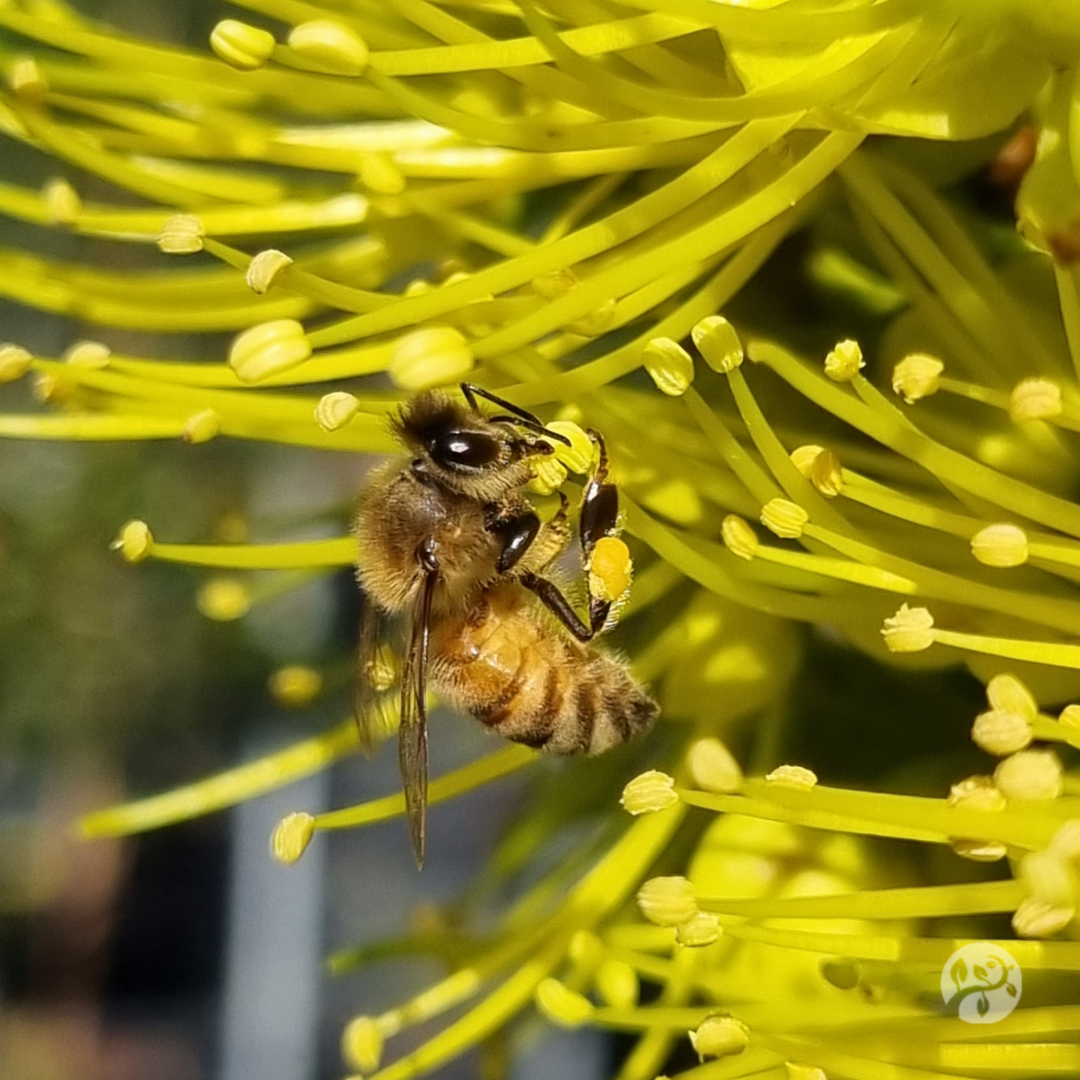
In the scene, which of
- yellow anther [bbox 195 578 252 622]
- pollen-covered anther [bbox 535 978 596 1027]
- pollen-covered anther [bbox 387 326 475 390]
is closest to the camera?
pollen-covered anther [bbox 387 326 475 390]

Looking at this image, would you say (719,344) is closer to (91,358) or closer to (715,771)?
(715,771)

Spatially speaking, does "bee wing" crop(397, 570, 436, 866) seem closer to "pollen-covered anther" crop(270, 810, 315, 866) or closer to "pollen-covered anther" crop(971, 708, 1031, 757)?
"pollen-covered anther" crop(270, 810, 315, 866)

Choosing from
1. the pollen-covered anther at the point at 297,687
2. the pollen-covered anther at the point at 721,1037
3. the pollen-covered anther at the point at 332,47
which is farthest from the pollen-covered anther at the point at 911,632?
the pollen-covered anther at the point at 297,687

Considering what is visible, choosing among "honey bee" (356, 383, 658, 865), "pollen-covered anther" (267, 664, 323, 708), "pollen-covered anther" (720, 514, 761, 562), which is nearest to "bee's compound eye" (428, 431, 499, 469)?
"honey bee" (356, 383, 658, 865)

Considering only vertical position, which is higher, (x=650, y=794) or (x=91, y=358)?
(x=91, y=358)

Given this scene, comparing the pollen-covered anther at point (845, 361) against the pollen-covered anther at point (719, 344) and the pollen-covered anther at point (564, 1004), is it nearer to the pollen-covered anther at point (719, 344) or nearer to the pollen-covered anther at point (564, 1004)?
the pollen-covered anther at point (719, 344)

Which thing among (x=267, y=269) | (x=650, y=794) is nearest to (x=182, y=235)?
(x=267, y=269)
